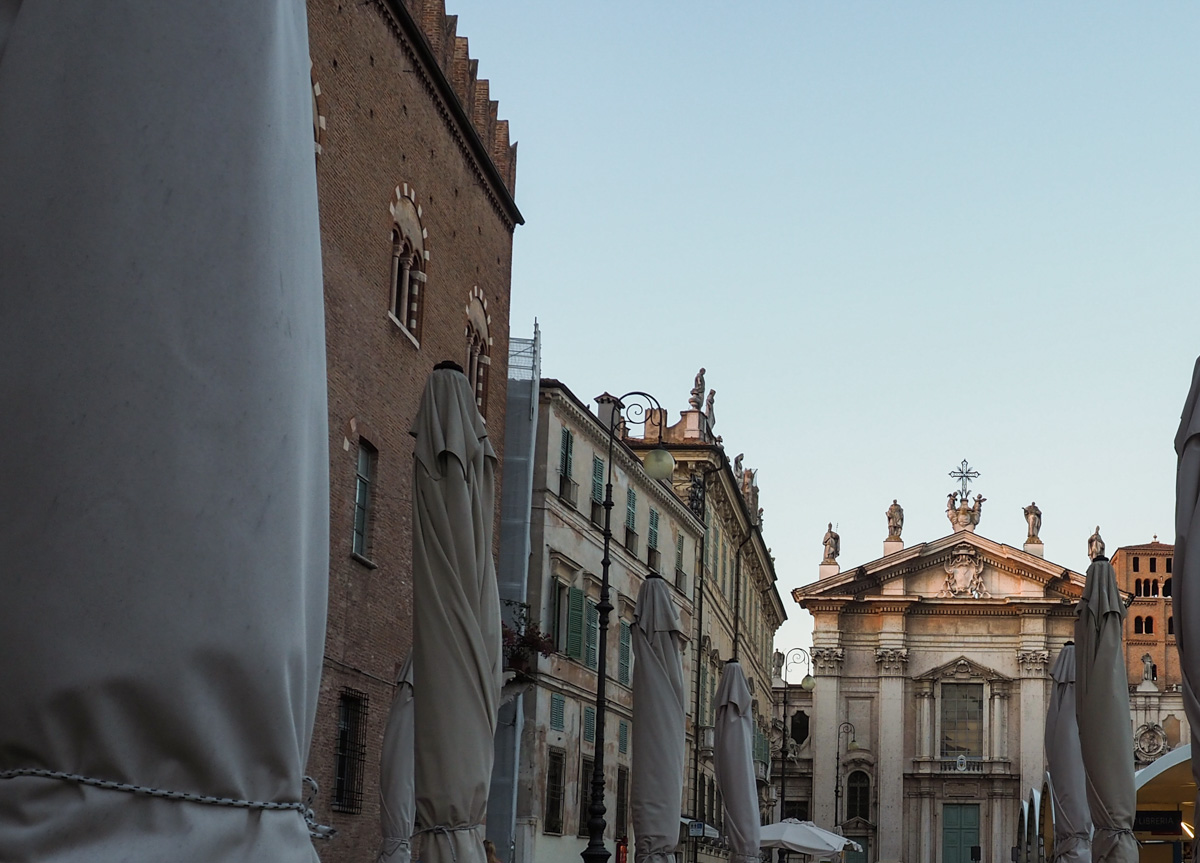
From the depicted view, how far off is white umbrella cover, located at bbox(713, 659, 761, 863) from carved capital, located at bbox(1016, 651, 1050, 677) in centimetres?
5311

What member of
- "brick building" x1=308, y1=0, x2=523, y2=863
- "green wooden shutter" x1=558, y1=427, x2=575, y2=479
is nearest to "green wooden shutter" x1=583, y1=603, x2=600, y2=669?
"green wooden shutter" x1=558, y1=427, x2=575, y2=479

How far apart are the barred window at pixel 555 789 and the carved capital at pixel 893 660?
42890 millimetres

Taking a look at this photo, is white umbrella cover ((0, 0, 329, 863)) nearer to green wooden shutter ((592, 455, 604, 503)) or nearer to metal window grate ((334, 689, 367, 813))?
metal window grate ((334, 689, 367, 813))

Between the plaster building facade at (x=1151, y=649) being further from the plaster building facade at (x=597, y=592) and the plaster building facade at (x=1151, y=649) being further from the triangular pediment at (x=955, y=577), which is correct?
the plaster building facade at (x=597, y=592)

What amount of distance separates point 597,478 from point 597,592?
2524mm

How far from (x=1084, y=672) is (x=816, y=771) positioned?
5718 cm

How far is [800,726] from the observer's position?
7706 centimetres

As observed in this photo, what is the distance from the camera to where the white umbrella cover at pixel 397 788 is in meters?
14.1

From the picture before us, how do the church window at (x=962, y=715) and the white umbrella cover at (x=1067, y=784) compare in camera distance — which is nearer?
the white umbrella cover at (x=1067, y=784)

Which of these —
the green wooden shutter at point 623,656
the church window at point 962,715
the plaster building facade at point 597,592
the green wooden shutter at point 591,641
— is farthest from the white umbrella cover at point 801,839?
the church window at point 962,715

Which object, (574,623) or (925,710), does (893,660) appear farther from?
(574,623)

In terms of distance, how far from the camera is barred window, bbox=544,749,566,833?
30109mm

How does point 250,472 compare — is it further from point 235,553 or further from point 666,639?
point 666,639

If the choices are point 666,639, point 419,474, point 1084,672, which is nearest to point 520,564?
point 666,639
